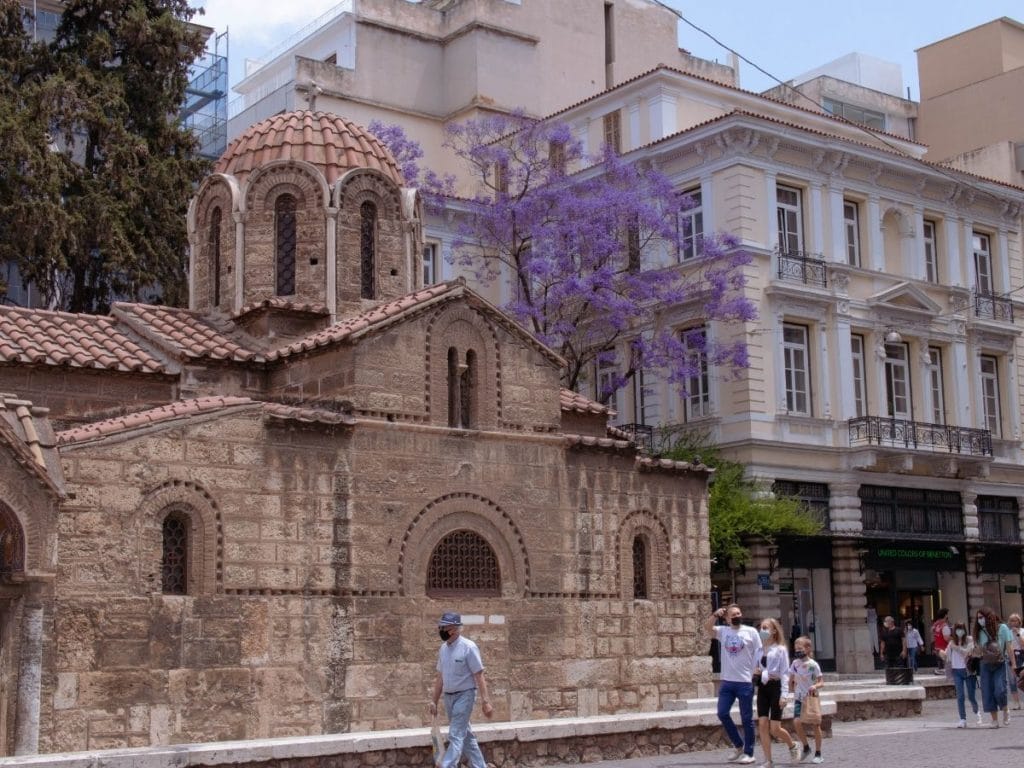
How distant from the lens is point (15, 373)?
16.2 meters

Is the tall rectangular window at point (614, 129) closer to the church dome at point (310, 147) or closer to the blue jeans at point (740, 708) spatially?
the church dome at point (310, 147)

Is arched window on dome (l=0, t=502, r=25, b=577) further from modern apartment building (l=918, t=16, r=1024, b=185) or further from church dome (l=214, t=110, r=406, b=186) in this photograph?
modern apartment building (l=918, t=16, r=1024, b=185)

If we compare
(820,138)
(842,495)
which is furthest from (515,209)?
(842,495)

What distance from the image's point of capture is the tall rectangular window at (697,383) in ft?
100

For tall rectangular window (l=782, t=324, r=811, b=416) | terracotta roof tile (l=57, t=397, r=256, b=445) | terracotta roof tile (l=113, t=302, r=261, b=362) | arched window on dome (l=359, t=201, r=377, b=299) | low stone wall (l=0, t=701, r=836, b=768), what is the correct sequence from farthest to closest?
tall rectangular window (l=782, t=324, r=811, b=416) → arched window on dome (l=359, t=201, r=377, b=299) → terracotta roof tile (l=113, t=302, r=261, b=362) → terracotta roof tile (l=57, t=397, r=256, b=445) → low stone wall (l=0, t=701, r=836, b=768)

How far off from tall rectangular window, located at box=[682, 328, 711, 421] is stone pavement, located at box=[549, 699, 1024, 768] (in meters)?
12.1

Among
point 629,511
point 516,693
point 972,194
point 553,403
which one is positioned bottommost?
point 516,693

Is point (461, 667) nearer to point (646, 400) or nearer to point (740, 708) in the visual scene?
point (740, 708)

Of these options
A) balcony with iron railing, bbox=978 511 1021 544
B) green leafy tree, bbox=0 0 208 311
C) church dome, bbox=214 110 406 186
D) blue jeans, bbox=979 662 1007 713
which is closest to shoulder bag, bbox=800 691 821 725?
blue jeans, bbox=979 662 1007 713

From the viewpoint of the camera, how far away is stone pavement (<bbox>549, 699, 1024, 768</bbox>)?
560 inches

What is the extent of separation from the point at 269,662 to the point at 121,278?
618 inches

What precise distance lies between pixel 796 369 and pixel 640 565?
42.1 feet

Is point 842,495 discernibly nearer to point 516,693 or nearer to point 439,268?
point 439,268

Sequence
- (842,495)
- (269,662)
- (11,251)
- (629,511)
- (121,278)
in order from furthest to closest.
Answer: (842,495) < (121,278) < (11,251) < (629,511) < (269,662)
